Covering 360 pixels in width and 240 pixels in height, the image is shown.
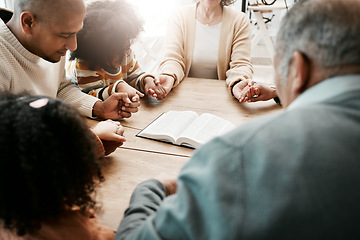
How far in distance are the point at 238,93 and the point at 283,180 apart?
1.23 m

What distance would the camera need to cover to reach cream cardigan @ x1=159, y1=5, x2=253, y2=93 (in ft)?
6.77

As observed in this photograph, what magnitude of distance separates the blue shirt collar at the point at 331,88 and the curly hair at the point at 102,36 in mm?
1156

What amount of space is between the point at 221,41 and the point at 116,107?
3.62ft

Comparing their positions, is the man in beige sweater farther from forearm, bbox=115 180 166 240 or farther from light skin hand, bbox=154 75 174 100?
forearm, bbox=115 180 166 240

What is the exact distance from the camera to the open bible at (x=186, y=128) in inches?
43.1

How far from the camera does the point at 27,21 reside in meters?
1.13

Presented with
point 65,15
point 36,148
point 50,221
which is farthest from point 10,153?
point 65,15

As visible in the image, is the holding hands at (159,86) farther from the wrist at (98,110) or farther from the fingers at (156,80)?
the wrist at (98,110)

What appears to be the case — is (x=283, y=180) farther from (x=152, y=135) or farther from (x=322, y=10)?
(x=152, y=135)

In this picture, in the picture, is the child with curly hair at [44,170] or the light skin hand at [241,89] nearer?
the child with curly hair at [44,170]

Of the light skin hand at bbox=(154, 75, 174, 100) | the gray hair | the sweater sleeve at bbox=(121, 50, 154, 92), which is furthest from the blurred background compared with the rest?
the gray hair

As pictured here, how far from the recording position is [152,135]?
114 centimetres

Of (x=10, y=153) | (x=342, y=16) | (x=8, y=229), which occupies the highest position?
(x=342, y=16)

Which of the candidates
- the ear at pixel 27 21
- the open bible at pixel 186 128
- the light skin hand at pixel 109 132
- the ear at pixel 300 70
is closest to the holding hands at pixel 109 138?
the light skin hand at pixel 109 132
